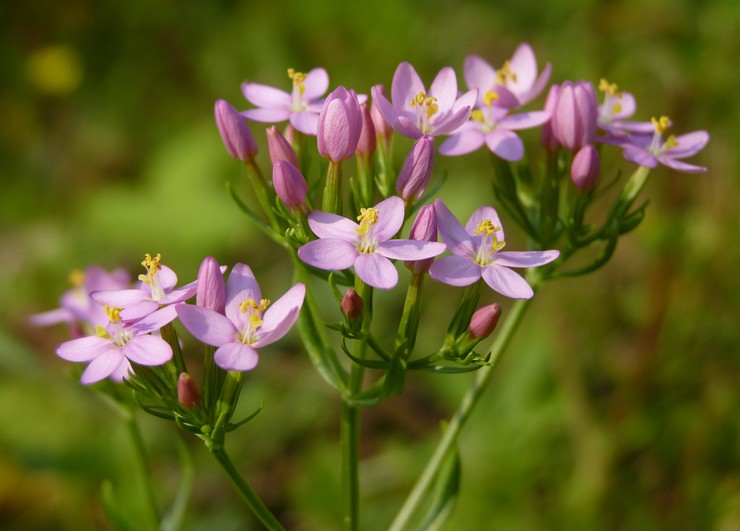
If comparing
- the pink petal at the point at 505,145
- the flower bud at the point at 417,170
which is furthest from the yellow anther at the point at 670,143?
the flower bud at the point at 417,170

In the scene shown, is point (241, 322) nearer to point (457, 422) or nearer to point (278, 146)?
point (278, 146)

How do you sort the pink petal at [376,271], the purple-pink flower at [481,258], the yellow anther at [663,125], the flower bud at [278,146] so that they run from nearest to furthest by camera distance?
the pink petal at [376,271] < the purple-pink flower at [481,258] < the flower bud at [278,146] < the yellow anther at [663,125]

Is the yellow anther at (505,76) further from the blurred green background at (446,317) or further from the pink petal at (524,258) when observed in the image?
the blurred green background at (446,317)

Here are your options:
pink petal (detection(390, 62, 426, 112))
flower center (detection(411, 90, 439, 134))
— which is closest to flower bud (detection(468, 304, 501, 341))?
flower center (detection(411, 90, 439, 134))

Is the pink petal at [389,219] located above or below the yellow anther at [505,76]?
below

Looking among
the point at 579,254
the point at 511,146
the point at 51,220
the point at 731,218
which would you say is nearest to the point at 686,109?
the point at 731,218

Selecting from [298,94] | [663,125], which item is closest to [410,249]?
[298,94]

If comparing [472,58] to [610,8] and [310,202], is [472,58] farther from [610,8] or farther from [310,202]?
[610,8]
